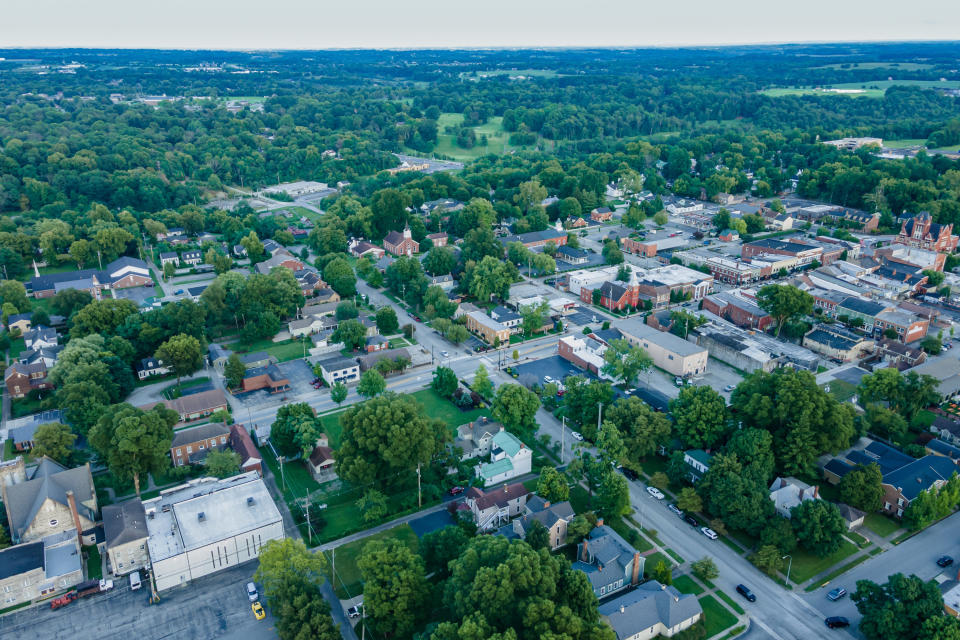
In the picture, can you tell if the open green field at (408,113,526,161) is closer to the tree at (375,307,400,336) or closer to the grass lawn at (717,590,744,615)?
the tree at (375,307,400,336)

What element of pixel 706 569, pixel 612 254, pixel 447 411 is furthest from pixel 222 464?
pixel 612 254

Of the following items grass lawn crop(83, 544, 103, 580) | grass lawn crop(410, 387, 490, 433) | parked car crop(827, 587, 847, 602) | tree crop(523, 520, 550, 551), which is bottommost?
grass lawn crop(83, 544, 103, 580)

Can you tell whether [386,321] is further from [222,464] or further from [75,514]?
[75,514]

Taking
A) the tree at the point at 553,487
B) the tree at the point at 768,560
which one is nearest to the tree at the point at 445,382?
the tree at the point at 553,487

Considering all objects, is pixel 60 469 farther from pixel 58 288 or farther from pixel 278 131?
pixel 278 131

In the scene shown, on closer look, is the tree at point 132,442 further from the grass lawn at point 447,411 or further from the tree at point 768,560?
the tree at point 768,560

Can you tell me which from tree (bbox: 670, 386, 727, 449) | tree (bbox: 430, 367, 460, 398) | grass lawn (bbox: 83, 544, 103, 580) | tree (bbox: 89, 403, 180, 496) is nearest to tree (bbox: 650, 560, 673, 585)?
tree (bbox: 670, 386, 727, 449)
